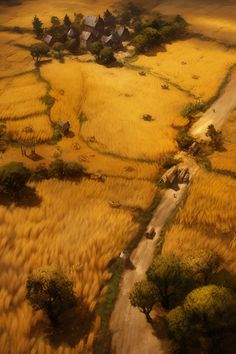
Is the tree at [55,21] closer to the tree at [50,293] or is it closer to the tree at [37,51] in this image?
the tree at [37,51]

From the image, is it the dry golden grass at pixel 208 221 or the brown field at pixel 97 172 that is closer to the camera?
the brown field at pixel 97 172

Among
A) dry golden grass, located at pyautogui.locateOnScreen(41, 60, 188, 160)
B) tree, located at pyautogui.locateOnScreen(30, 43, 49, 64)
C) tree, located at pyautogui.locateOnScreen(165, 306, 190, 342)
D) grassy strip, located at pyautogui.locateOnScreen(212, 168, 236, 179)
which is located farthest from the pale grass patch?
tree, located at pyautogui.locateOnScreen(165, 306, 190, 342)

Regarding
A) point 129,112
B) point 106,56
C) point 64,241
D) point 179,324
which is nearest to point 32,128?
point 129,112

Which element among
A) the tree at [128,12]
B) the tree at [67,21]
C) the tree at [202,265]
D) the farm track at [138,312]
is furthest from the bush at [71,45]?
the tree at [202,265]

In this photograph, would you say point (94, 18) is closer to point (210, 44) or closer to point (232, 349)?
point (210, 44)

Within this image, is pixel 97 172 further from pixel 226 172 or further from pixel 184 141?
pixel 226 172

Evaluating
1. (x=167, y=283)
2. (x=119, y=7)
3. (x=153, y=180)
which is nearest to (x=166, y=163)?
(x=153, y=180)
